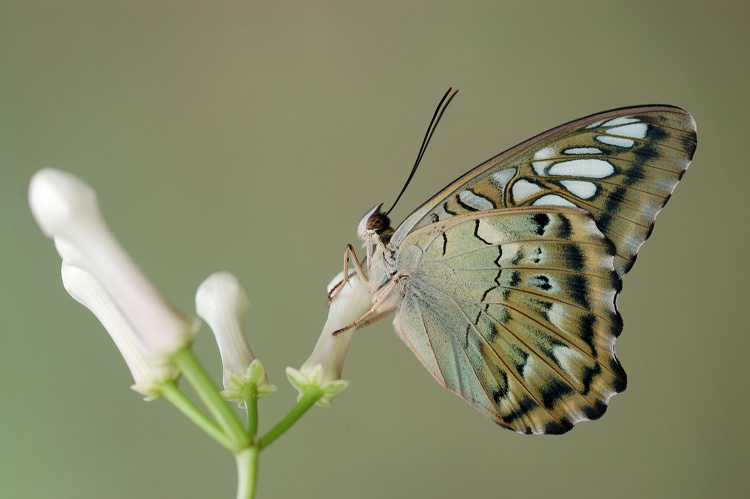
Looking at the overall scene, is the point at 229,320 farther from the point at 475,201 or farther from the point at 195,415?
the point at 475,201

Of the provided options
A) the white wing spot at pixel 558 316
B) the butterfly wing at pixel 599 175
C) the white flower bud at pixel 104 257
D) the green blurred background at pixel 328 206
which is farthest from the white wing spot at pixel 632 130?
the green blurred background at pixel 328 206

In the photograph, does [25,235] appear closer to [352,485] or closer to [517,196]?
[352,485]

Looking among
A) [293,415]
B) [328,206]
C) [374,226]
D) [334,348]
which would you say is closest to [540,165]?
[374,226]

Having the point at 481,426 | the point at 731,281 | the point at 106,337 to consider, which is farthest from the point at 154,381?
the point at 731,281

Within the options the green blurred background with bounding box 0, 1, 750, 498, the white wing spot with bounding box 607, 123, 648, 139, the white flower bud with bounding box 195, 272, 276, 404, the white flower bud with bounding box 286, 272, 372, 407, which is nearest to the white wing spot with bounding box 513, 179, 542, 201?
the white wing spot with bounding box 607, 123, 648, 139

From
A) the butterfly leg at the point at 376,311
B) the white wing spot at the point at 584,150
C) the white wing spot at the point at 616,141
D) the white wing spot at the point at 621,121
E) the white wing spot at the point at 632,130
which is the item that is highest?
the white wing spot at the point at 621,121

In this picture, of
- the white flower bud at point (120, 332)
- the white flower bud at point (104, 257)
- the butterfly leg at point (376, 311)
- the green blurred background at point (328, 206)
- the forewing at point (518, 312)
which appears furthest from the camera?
the green blurred background at point (328, 206)

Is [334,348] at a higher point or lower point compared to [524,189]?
lower

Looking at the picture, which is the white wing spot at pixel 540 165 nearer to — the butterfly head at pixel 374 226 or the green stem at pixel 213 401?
the butterfly head at pixel 374 226
